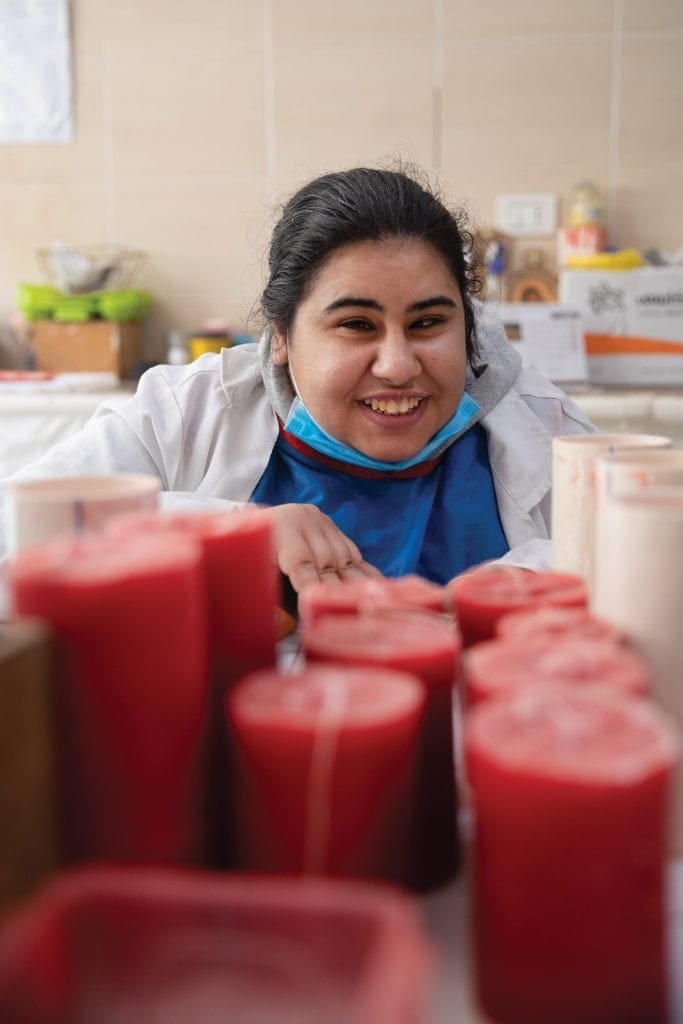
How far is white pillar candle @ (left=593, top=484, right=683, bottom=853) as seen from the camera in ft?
1.83

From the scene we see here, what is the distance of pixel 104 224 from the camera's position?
3.07 metres

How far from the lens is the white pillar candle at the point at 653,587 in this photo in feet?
1.83

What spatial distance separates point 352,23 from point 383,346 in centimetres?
193

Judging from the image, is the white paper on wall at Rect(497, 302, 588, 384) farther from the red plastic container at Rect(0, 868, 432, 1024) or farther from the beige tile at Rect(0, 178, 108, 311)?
the red plastic container at Rect(0, 868, 432, 1024)

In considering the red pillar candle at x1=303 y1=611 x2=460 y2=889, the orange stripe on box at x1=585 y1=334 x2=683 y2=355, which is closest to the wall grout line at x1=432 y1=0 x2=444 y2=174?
the orange stripe on box at x1=585 y1=334 x2=683 y2=355

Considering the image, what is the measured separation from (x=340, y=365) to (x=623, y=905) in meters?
1.04

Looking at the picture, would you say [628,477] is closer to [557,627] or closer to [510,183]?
[557,627]

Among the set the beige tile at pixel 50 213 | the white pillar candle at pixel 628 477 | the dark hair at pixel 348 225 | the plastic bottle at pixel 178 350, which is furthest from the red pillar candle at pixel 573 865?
the beige tile at pixel 50 213

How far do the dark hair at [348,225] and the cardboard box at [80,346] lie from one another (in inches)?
53.5

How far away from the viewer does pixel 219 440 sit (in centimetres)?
147

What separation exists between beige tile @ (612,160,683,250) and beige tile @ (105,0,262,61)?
114 cm

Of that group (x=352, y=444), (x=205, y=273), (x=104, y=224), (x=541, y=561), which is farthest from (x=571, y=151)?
(x=541, y=561)

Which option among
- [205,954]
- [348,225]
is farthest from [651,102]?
[205,954]

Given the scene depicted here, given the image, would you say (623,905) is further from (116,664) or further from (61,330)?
(61,330)
